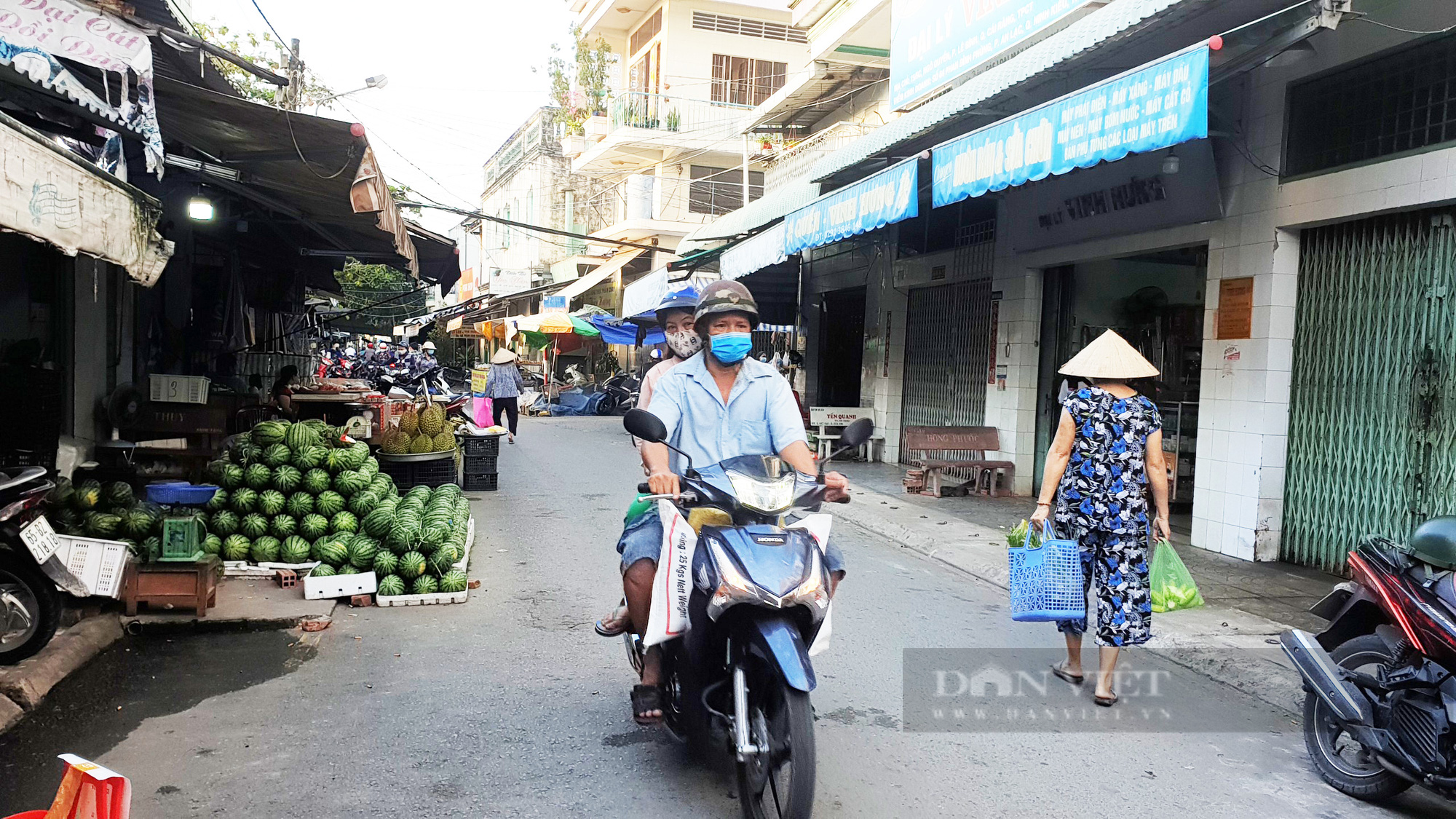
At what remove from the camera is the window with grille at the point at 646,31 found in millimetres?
30444

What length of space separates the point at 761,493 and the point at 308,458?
15.7ft

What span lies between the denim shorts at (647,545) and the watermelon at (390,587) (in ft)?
9.93

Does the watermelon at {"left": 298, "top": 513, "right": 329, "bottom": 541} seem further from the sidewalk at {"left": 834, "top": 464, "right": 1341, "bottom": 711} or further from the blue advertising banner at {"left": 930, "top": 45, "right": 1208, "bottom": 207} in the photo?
the blue advertising banner at {"left": 930, "top": 45, "right": 1208, "bottom": 207}

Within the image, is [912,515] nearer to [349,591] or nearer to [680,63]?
[349,591]

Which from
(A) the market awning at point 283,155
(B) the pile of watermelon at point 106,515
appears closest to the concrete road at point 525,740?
(B) the pile of watermelon at point 106,515

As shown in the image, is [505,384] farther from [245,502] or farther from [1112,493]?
[1112,493]

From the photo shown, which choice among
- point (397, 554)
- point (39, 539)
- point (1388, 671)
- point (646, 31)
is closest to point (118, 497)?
point (39, 539)

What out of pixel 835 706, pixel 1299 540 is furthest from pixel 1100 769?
pixel 1299 540

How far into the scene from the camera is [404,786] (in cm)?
360

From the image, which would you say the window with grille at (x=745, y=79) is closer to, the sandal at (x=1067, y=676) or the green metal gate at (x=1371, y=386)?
the green metal gate at (x=1371, y=386)

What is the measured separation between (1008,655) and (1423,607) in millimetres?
2385

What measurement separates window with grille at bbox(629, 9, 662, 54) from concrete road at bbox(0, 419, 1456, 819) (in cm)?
2772

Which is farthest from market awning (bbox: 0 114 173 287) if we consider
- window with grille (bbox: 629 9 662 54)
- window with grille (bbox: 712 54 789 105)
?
window with grille (bbox: 629 9 662 54)

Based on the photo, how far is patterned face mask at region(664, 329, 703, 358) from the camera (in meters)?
5.37
